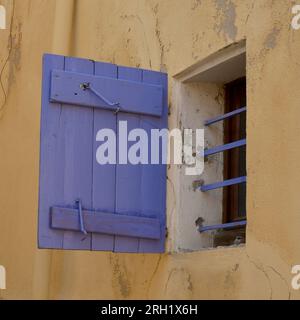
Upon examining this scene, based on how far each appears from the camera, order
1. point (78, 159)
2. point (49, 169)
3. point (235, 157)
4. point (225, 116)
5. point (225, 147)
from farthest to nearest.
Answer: point (235, 157), point (225, 116), point (225, 147), point (78, 159), point (49, 169)

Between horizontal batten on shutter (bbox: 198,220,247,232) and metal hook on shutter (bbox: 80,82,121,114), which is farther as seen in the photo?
metal hook on shutter (bbox: 80,82,121,114)

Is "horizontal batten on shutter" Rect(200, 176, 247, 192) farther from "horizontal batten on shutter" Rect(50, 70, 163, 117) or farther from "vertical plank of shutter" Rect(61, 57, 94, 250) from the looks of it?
"vertical plank of shutter" Rect(61, 57, 94, 250)

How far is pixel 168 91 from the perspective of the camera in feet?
18.6

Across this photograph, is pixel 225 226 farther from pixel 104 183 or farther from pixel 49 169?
pixel 49 169

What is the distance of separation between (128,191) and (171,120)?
0.57 m

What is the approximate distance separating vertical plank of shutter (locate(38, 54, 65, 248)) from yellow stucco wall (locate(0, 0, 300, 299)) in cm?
77

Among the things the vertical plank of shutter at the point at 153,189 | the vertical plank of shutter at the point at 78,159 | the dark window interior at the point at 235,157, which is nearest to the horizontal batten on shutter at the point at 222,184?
the dark window interior at the point at 235,157

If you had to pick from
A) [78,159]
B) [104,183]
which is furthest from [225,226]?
[78,159]

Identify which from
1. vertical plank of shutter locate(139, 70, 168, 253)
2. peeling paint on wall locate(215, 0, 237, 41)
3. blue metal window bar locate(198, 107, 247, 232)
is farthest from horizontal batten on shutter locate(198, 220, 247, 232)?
peeling paint on wall locate(215, 0, 237, 41)

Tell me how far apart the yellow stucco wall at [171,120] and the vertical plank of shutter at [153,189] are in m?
0.11

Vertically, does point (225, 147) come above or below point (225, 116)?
below

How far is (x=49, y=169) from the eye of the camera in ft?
16.7

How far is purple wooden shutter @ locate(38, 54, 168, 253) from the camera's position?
5.08 m

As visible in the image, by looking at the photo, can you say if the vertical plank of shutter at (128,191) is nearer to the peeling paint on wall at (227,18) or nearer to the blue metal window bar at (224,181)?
the blue metal window bar at (224,181)
